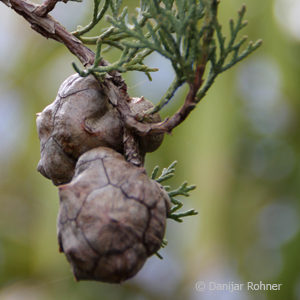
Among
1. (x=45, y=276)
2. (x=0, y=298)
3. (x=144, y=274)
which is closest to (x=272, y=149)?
(x=144, y=274)

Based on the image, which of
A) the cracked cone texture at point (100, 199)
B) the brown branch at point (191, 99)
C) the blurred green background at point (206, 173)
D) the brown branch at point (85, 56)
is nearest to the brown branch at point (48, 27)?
the brown branch at point (85, 56)

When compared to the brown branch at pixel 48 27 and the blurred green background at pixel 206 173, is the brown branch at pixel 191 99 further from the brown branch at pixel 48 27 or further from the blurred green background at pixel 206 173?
the blurred green background at pixel 206 173

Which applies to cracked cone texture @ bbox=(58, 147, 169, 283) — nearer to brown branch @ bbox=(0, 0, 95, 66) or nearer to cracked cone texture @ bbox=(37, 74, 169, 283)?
cracked cone texture @ bbox=(37, 74, 169, 283)

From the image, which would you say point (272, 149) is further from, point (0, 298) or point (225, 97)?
point (0, 298)

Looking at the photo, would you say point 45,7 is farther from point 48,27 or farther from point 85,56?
point 85,56

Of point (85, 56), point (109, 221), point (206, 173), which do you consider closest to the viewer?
point (109, 221)

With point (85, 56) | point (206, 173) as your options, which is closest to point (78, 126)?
point (85, 56)
